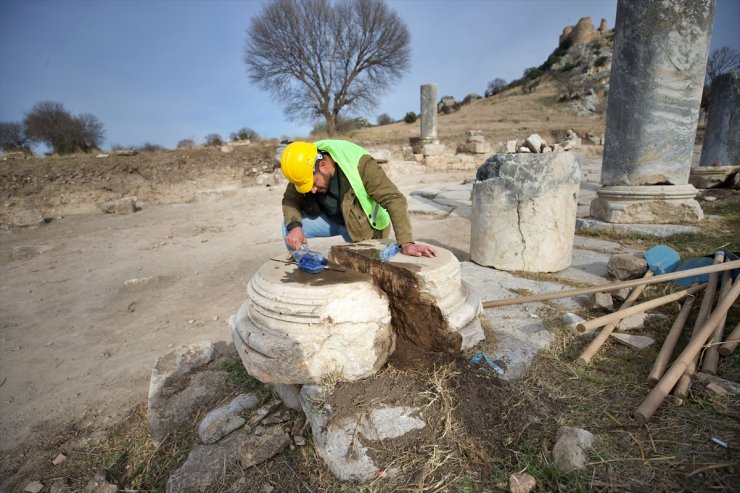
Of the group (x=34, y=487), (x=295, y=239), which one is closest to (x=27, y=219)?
(x=34, y=487)

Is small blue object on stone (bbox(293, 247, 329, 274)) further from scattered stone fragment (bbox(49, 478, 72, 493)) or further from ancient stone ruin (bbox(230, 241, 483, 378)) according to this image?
→ scattered stone fragment (bbox(49, 478, 72, 493))

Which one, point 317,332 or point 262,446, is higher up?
point 317,332

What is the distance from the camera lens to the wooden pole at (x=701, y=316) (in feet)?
5.26

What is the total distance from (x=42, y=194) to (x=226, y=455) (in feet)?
34.4

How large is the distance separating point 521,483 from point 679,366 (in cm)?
97

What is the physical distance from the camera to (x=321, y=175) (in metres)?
2.68

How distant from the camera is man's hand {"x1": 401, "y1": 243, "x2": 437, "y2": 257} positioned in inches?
88.1

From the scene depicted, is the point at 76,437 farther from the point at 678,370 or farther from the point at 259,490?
the point at 678,370

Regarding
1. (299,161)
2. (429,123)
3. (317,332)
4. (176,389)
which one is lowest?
(176,389)

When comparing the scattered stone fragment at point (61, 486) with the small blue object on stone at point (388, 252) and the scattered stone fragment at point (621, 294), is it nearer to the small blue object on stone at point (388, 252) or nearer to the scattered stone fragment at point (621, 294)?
the small blue object on stone at point (388, 252)

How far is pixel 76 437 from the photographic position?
7.77 ft

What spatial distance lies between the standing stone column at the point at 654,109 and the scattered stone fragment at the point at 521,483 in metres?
4.33

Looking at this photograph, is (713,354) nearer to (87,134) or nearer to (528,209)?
(528,209)

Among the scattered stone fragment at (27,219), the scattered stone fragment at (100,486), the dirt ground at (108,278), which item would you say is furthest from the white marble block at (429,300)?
the scattered stone fragment at (27,219)
